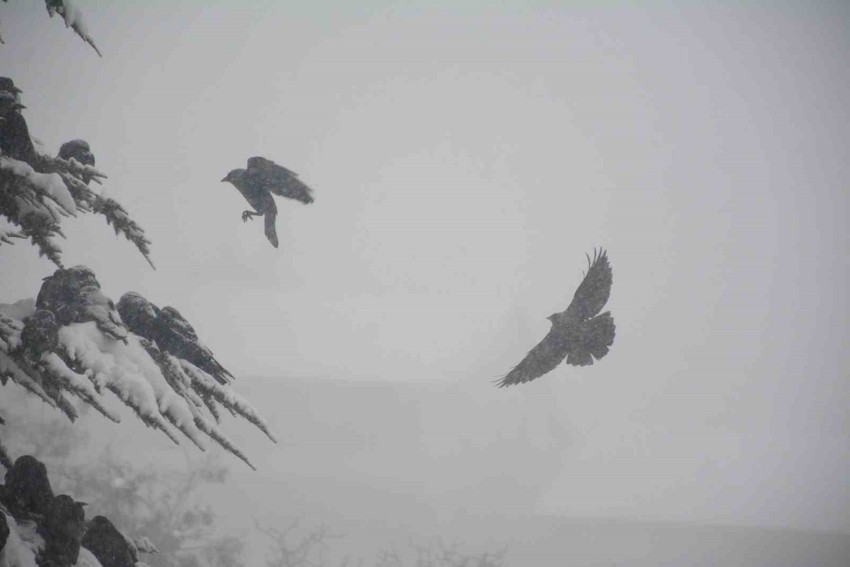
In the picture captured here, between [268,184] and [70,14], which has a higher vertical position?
[268,184]

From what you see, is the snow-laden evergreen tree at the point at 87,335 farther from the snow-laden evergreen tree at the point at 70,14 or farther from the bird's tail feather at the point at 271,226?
the bird's tail feather at the point at 271,226

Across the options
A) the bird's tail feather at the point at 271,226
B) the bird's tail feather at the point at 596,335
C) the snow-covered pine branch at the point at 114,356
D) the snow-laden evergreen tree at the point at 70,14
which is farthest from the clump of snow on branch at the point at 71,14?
the bird's tail feather at the point at 596,335

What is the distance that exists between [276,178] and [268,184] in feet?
0.15

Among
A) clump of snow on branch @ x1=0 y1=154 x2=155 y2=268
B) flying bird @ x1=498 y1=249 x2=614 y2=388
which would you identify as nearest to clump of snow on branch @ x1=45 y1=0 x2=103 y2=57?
clump of snow on branch @ x1=0 y1=154 x2=155 y2=268

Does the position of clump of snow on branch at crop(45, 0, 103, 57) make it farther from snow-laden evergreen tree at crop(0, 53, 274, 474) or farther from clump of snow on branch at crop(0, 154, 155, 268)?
clump of snow on branch at crop(0, 154, 155, 268)

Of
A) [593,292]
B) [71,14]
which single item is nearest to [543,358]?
[593,292]

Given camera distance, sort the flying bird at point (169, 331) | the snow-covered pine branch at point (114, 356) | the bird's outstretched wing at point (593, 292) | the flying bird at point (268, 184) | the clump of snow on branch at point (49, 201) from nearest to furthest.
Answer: the snow-covered pine branch at point (114, 356) → the clump of snow on branch at point (49, 201) → the flying bird at point (169, 331) → the flying bird at point (268, 184) → the bird's outstretched wing at point (593, 292)

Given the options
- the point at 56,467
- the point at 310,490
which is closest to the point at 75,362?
the point at 56,467

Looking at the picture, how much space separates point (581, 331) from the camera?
8.84 ft

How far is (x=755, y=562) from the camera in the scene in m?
21.0

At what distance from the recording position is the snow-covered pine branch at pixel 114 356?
1110 mm

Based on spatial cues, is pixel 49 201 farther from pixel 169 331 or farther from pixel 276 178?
pixel 276 178

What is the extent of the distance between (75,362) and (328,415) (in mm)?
21817

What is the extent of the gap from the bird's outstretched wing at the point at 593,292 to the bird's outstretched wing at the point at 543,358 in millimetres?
158
